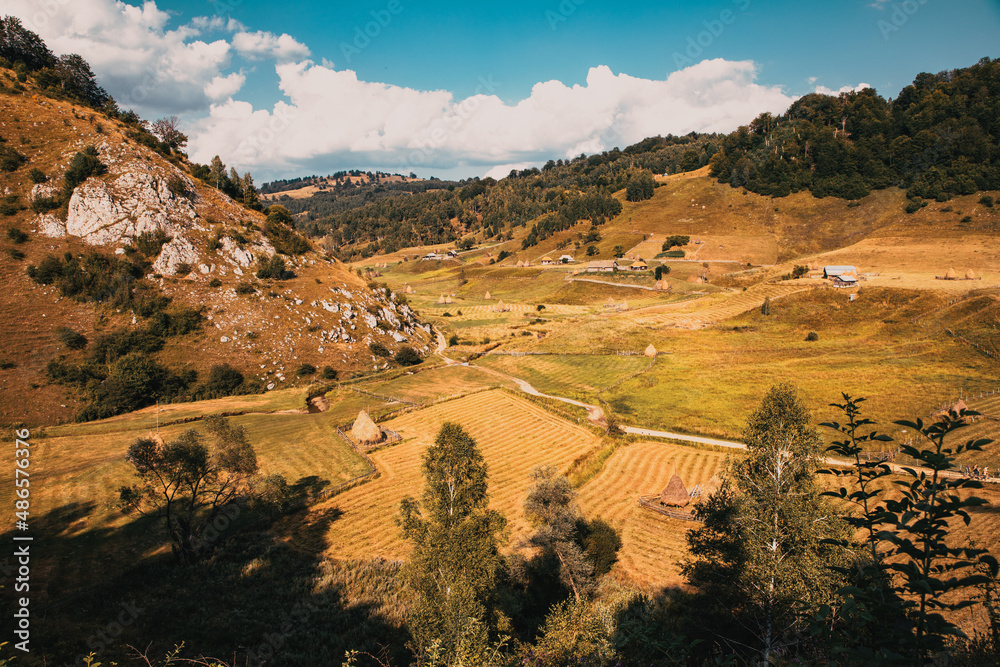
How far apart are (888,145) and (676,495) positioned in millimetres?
175983

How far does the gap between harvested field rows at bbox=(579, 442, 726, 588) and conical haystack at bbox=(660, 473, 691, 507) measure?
143cm

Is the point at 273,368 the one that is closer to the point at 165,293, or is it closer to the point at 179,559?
the point at 165,293

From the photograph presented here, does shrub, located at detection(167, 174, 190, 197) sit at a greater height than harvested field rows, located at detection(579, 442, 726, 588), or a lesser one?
greater

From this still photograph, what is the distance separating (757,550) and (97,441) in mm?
49433

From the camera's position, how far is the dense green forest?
405ft

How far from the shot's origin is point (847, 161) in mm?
142500

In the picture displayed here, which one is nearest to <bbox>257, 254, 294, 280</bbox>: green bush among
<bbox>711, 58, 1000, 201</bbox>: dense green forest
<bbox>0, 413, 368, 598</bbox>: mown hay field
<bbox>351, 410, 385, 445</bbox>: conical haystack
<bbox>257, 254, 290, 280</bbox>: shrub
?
<bbox>257, 254, 290, 280</bbox>: shrub

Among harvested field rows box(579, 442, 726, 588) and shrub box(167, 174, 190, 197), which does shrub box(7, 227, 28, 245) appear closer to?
shrub box(167, 174, 190, 197)

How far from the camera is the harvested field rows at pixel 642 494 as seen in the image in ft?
87.1

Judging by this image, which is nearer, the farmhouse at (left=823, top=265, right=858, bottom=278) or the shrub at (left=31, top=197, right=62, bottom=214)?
the shrub at (left=31, top=197, right=62, bottom=214)

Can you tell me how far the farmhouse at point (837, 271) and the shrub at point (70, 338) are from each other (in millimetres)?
125760

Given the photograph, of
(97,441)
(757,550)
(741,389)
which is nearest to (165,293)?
(97,441)

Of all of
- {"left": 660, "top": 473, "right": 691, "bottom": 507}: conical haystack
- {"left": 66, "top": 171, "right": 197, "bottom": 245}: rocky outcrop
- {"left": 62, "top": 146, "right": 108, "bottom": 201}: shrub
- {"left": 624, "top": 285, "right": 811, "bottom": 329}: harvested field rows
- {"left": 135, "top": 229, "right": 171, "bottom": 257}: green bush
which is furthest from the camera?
{"left": 624, "top": 285, "right": 811, "bottom": 329}: harvested field rows

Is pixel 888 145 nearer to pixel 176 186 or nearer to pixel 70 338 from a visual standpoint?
pixel 176 186
